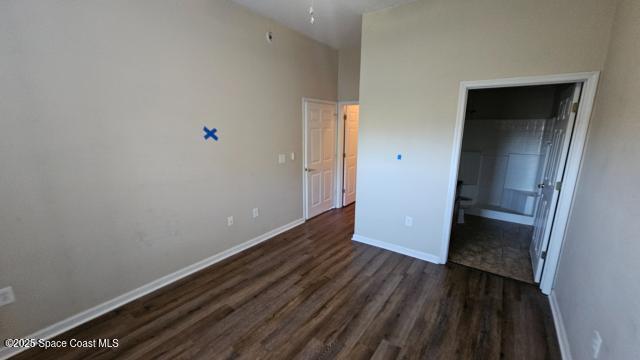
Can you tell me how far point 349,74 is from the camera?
176 inches

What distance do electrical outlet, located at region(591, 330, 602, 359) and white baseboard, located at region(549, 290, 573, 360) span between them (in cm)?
42

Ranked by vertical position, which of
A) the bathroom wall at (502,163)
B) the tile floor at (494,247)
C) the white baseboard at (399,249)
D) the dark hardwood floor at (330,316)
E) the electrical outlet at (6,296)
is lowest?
the dark hardwood floor at (330,316)

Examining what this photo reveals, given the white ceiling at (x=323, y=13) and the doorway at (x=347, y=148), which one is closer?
the white ceiling at (x=323, y=13)

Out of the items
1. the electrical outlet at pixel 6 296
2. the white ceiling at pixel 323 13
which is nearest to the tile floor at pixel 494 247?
the white ceiling at pixel 323 13

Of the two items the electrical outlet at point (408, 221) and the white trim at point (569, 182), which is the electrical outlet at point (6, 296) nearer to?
the electrical outlet at point (408, 221)

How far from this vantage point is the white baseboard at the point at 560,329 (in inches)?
71.0

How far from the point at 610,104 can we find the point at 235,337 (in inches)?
123

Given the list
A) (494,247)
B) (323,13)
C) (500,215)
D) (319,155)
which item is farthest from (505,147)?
(323,13)

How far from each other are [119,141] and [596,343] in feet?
11.3

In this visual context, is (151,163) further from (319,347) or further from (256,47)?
(319,347)

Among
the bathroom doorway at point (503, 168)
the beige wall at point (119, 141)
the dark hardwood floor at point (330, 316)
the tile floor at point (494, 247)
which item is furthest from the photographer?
the bathroom doorway at point (503, 168)

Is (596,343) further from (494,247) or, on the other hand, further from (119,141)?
(119,141)

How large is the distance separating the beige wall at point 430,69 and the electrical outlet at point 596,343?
1.56m

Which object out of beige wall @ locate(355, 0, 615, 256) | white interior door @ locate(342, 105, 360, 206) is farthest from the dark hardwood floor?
white interior door @ locate(342, 105, 360, 206)
